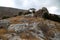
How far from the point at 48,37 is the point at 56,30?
337cm

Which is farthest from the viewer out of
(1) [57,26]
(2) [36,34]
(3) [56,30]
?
(1) [57,26]

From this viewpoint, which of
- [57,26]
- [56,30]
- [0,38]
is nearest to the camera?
[0,38]

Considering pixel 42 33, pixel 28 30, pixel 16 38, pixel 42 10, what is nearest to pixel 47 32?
pixel 42 33

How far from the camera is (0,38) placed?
1303 inches

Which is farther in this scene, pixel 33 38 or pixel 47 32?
pixel 47 32

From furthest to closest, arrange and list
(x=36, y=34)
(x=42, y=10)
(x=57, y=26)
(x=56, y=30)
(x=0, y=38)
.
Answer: (x=42, y=10)
(x=57, y=26)
(x=56, y=30)
(x=36, y=34)
(x=0, y=38)

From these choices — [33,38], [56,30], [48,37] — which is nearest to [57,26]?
[56,30]

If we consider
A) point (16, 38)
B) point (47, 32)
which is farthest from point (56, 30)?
point (16, 38)

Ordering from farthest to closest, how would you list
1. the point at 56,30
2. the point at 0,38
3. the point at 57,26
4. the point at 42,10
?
the point at 42,10
the point at 57,26
the point at 56,30
the point at 0,38

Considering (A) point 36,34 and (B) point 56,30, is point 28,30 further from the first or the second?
(B) point 56,30

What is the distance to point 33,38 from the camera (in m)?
34.7

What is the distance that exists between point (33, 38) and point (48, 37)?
399 centimetres

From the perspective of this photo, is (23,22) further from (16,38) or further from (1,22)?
(16,38)

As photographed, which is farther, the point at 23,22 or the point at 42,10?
the point at 42,10
